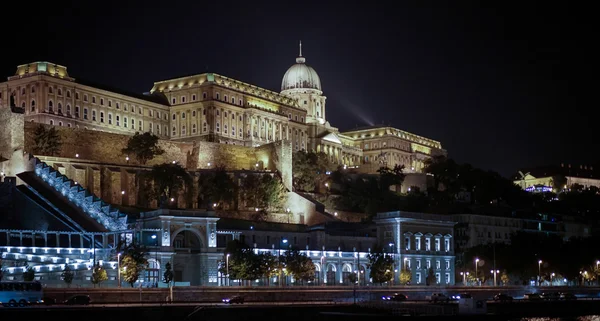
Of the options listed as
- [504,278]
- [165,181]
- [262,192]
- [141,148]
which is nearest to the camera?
[165,181]

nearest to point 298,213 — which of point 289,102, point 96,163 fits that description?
point 96,163

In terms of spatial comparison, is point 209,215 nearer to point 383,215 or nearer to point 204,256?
point 204,256

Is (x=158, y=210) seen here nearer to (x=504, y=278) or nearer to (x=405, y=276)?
(x=405, y=276)

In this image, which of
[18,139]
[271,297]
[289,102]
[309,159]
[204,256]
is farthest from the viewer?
[289,102]

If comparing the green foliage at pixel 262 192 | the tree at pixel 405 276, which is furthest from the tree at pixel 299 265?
the green foliage at pixel 262 192

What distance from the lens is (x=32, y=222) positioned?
98.1 m

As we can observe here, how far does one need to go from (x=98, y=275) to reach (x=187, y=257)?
11.4m

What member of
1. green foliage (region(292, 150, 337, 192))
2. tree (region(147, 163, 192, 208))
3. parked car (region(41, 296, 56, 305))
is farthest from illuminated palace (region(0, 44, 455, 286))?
parked car (region(41, 296, 56, 305))

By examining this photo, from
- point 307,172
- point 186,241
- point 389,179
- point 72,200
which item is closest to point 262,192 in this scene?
point 307,172

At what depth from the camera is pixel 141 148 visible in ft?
424

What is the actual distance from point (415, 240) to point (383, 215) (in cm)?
446

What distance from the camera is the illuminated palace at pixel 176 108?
140 m

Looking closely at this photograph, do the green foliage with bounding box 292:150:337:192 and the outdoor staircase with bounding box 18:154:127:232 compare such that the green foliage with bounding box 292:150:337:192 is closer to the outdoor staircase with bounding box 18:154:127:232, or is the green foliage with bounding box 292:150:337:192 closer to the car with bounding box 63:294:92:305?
the outdoor staircase with bounding box 18:154:127:232

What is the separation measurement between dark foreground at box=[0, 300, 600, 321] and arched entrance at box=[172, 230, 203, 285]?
18147mm
